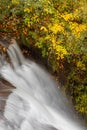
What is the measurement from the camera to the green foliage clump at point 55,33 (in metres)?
8.40

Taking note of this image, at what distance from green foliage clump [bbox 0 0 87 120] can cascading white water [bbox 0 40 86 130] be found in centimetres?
36

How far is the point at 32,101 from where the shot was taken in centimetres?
741

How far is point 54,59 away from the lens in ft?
28.1

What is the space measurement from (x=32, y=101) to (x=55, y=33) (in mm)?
1863

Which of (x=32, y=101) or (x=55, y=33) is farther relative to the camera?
(x=55, y=33)

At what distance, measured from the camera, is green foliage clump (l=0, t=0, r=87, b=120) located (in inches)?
331

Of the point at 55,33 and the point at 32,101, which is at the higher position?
the point at 55,33

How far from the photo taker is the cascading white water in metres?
6.54

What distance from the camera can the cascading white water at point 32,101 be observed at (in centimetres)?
654

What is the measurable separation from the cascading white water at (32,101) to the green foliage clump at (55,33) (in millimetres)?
359

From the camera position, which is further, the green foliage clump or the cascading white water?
the green foliage clump

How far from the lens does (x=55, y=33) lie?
27.6 feet

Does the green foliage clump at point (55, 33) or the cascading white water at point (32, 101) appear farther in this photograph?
the green foliage clump at point (55, 33)

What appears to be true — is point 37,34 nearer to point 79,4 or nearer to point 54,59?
point 54,59
